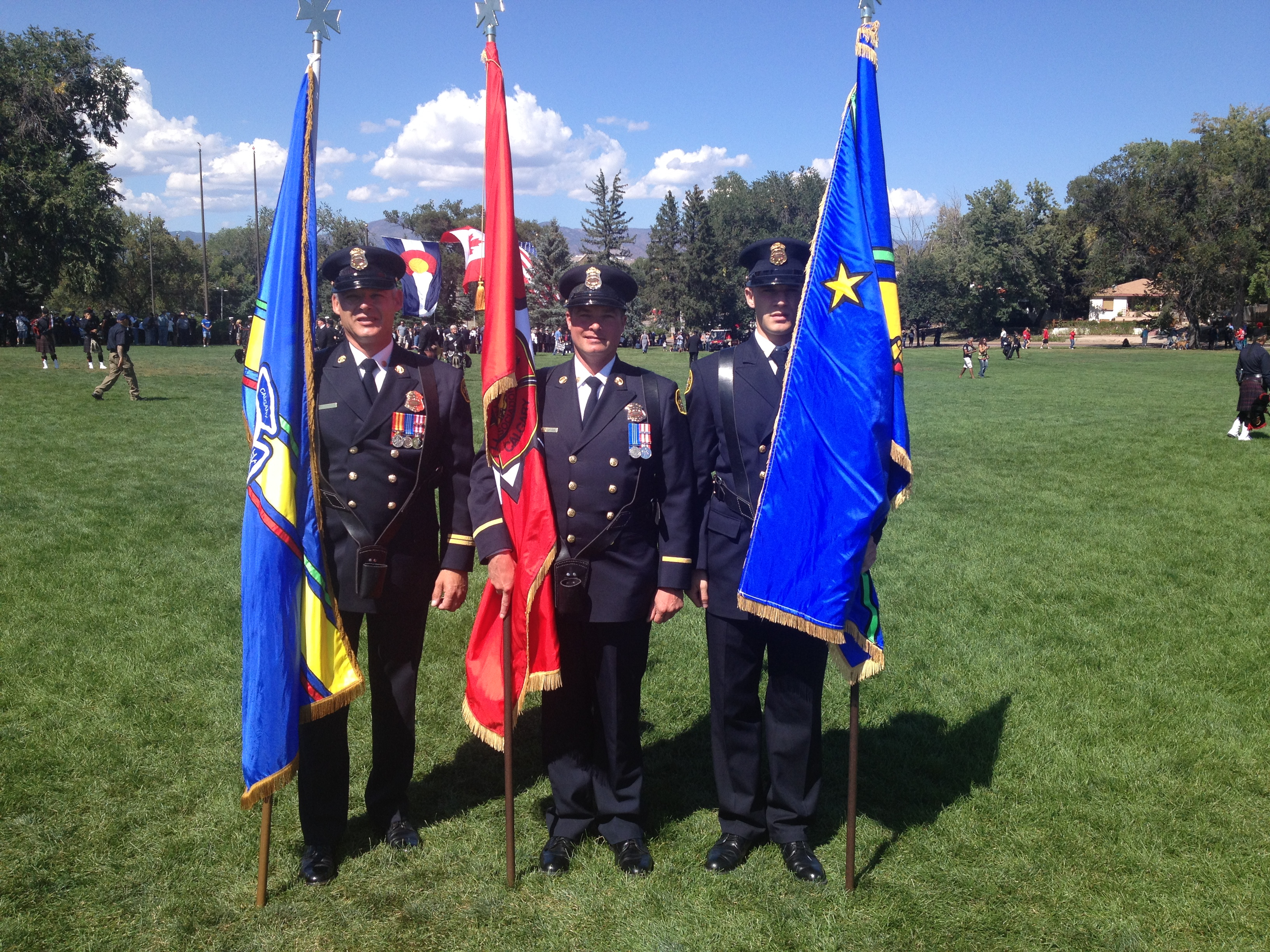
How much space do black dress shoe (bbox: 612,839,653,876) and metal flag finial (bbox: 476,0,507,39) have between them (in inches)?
150

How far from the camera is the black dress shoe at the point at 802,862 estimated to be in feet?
13.3

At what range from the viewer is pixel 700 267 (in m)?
84.8

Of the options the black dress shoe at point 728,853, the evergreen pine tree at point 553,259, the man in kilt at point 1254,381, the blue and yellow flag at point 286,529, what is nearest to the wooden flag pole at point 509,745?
the blue and yellow flag at point 286,529

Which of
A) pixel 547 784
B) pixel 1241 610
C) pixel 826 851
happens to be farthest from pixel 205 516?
pixel 1241 610

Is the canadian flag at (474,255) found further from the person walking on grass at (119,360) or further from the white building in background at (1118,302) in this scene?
the white building in background at (1118,302)

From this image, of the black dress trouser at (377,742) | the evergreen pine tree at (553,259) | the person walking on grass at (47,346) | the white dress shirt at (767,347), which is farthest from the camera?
the evergreen pine tree at (553,259)

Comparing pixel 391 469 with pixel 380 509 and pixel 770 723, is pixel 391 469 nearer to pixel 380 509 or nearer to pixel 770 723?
pixel 380 509

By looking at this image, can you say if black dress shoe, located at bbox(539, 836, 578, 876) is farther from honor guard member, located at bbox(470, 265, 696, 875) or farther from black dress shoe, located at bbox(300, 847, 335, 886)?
black dress shoe, located at bbox(300, 847, 335, 886)

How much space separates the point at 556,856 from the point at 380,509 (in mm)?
1785

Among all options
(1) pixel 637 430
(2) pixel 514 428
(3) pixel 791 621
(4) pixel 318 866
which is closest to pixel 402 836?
(4) pixel 318 866

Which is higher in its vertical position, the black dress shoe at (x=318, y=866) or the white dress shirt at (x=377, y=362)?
the white dress shirt at (x=377, y=362)

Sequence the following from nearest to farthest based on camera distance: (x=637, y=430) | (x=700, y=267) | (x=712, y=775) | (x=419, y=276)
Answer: (x=637, y=430), (x=419, y=276), (x=712, y=775), (x=700, y=267)

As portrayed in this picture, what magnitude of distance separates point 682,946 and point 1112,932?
1.78m

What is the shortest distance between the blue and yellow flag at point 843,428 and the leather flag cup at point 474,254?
1620 mm
